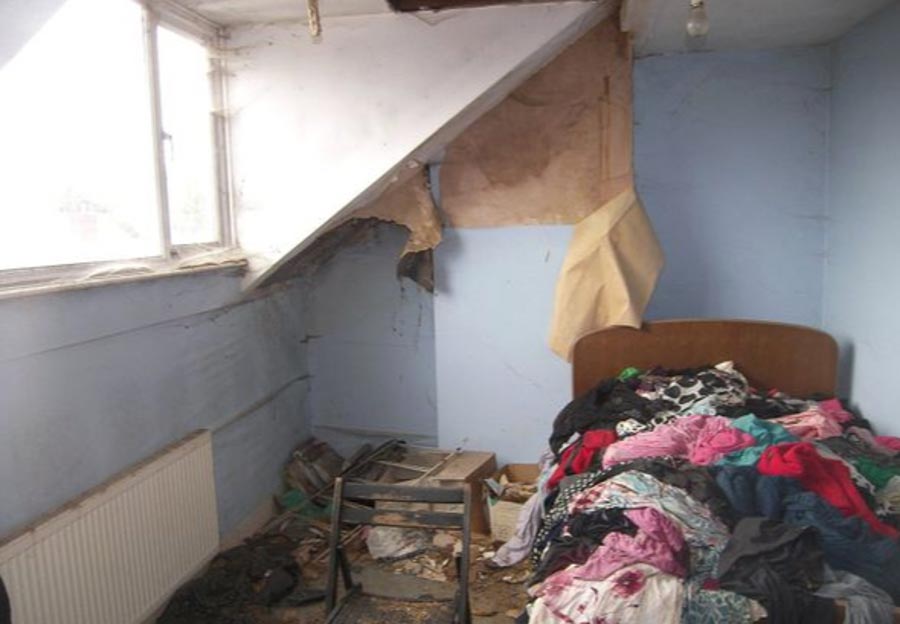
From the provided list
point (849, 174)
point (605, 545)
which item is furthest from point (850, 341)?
point (605, 545)

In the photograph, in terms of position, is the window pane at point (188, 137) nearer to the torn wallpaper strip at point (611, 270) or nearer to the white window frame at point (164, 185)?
the white window frame at point (164, 185)

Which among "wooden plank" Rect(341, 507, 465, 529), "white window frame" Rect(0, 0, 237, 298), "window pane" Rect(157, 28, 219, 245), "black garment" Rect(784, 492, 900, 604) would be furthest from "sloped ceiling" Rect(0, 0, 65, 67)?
"black garment" Rect(784, 492, 900, 604)

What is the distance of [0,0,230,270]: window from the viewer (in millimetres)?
2002

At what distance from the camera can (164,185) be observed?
2625 mm

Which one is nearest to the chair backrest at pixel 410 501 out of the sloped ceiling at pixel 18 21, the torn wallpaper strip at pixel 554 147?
the sloped ceiling at pixel 18 21

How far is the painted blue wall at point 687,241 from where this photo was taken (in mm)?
3291

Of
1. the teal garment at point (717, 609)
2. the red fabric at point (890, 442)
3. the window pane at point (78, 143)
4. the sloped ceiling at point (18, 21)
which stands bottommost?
the teal garment at point (717, 609)

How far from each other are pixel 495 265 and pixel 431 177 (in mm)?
570

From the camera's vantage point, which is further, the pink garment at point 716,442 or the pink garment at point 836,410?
the pink garment at point 836,410

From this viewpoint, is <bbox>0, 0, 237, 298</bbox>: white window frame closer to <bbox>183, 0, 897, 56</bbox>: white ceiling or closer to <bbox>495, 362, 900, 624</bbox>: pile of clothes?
<bbox>183, 0, 897, 56</bbox>: white ceiling

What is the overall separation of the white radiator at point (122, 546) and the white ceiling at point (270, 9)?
174cm

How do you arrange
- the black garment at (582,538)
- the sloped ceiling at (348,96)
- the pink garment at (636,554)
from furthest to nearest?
the sloped ceiling at (348,96)
the black garment at (582,538)
the pink garment at (636,554)

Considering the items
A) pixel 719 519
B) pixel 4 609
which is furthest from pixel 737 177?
pixel 4 609

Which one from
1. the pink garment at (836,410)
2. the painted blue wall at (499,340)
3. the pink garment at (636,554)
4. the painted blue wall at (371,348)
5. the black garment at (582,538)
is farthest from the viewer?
the painted blue wall at (371,348)
